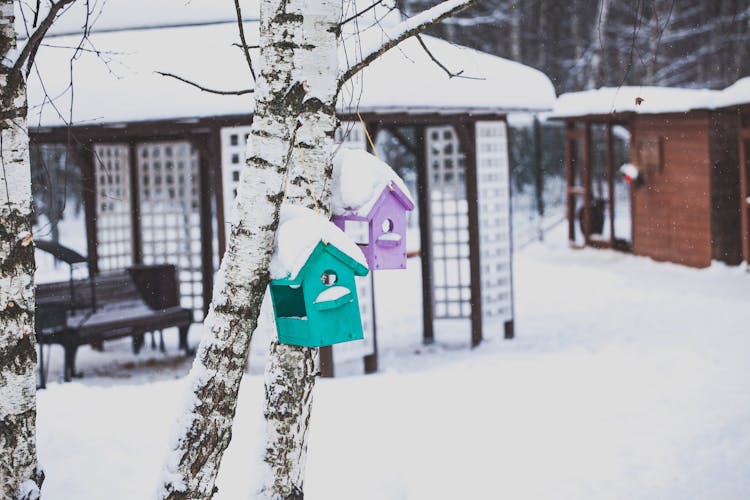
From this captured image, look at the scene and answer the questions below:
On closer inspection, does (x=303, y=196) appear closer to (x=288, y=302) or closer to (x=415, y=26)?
(x=288, y=302)

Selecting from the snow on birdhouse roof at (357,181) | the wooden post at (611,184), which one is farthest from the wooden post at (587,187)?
the snow on birdhouse roof at (357,181)

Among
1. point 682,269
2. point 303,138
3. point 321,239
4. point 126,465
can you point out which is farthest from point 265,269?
point 682,269

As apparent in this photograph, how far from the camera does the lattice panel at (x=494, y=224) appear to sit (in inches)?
416

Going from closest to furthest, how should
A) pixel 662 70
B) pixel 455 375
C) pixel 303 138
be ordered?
1. pixel 303 138
2. pixel 455 375
3. pixel 662 70

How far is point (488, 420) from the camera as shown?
22.6 ft

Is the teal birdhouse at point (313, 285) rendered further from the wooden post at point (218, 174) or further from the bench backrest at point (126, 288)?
the bench backrest at point (126, 288)

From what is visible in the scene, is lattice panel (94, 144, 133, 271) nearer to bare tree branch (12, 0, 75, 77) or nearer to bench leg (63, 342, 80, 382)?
bench leg (63, 342, 80, 382)

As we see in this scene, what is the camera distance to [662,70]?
2588 cm

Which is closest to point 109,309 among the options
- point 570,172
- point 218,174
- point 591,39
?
point 218,174

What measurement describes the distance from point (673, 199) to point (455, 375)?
317 inches

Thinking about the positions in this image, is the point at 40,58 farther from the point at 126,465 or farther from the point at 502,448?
the point at 502,448

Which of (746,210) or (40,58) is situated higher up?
(40,58)

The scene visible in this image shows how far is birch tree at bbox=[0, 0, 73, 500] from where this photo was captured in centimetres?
377

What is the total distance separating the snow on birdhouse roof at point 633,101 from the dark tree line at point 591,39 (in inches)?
321
